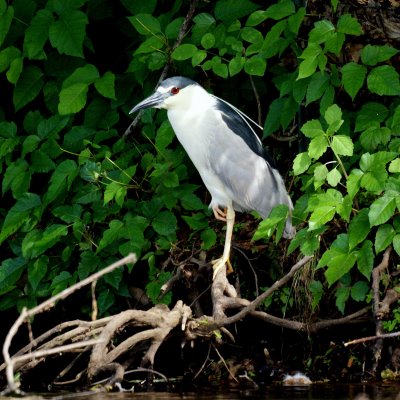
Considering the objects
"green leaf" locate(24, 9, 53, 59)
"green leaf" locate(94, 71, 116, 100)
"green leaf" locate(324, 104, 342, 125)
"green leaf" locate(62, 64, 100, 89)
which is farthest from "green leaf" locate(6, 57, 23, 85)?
"green leaf" locate(324, 104, 342, 125)

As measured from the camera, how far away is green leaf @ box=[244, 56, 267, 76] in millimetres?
4487

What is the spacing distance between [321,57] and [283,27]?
29cm

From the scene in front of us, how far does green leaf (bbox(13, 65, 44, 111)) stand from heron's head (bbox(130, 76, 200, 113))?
69 cm

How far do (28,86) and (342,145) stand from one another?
1928mm

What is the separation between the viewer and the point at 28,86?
202 inches

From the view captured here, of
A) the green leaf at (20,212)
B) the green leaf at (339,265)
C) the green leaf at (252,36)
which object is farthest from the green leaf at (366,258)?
the green leaf at (20,212)

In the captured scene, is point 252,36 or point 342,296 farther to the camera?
point 252,36

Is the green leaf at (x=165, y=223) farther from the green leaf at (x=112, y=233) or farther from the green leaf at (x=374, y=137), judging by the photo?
the green leaf at (x=374, y=137)

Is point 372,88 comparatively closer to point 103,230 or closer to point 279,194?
point 279,194

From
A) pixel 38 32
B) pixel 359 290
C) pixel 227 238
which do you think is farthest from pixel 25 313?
pixel 38 32

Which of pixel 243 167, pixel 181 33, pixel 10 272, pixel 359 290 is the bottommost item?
pixel 10 272

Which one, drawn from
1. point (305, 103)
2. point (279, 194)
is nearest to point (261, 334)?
point (279, 194)

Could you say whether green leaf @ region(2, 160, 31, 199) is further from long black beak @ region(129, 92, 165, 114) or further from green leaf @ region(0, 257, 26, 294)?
long black beak @ region(129, 92, 165, 114)

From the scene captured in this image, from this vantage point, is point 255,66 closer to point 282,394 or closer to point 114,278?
point 114,278
